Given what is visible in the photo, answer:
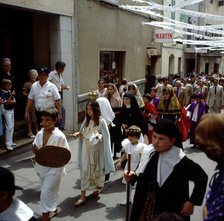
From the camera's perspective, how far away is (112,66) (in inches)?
523

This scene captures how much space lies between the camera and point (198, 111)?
29.9 ft

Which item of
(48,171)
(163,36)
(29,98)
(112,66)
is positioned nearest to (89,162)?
(48,171)

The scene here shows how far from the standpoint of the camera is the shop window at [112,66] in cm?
1234

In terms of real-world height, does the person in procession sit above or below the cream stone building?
below

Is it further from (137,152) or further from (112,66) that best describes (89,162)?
(112,66)

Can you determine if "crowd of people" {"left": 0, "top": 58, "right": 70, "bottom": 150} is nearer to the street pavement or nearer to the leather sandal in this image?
the street pavement

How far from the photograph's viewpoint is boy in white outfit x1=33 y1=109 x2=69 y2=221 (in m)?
4.38

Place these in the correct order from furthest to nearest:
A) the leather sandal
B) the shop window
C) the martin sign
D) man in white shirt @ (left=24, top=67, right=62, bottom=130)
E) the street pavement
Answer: the martin sign < the shop window < man in white shirt @ (left=24, top=67, right=62, bottom=130) < the leather sandal < the street pavement

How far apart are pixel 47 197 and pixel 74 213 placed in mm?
792

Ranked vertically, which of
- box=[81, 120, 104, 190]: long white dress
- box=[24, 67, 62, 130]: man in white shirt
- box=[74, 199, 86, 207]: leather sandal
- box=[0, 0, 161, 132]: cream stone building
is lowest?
box=[74, 199, 86, 207]: leather sandal

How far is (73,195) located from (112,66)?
826 centimetres

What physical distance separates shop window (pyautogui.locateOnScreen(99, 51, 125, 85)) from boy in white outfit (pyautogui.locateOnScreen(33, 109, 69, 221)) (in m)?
7.75

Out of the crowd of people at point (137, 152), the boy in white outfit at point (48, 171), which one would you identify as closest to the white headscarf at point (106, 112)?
the crowd of people at point (137, 152)

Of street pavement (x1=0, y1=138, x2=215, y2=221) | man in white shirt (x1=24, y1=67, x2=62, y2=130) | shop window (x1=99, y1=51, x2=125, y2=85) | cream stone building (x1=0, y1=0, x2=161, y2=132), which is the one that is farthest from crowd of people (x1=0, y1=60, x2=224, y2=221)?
shop window (x1=99, y1=51, x2=125, y2=85)
